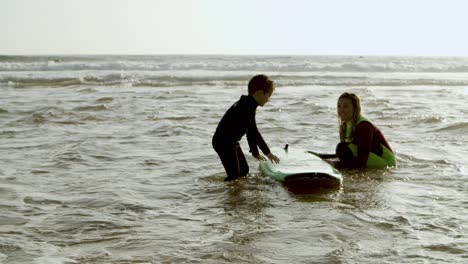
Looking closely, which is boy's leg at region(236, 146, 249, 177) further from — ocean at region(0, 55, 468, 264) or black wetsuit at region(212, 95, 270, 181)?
ocean at region(0, 55, 468, 264)

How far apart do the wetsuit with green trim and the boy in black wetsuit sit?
1.26m

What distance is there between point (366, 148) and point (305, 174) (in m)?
1.28

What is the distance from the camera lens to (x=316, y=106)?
1524 cm

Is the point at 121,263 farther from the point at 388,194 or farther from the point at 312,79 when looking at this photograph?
the point at 312,79

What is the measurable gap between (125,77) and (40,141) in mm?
18142

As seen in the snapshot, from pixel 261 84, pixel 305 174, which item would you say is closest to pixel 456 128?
pixel 305 174

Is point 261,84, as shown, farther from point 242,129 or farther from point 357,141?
point 357,141

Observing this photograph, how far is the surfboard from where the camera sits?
633cm

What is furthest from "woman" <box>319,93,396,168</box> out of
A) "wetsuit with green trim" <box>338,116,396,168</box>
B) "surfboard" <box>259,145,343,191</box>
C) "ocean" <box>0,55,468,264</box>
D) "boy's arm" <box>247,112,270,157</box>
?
"boy's arm" <box>247,112,270,157</box>

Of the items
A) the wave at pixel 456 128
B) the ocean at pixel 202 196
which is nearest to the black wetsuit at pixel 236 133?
the ocean at pixel 202 196

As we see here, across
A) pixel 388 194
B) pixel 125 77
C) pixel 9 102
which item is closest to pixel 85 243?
pixel 388 194

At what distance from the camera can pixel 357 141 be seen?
7.29 metres

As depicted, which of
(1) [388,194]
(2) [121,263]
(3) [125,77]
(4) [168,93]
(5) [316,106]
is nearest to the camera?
(2) [121,263]

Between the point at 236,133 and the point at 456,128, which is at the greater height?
the point at 236,133
